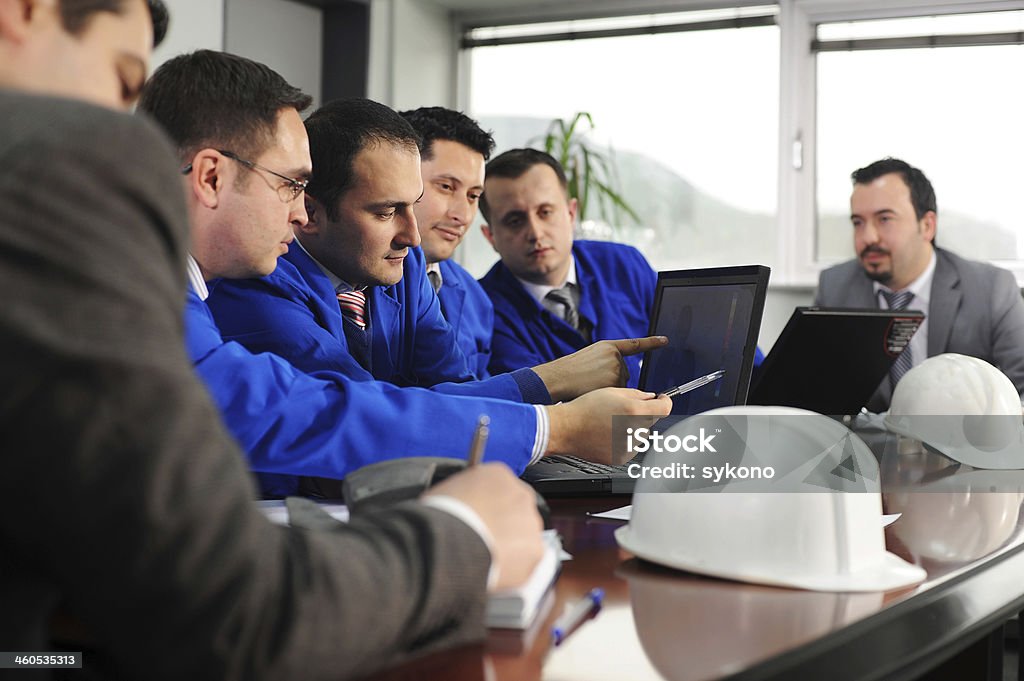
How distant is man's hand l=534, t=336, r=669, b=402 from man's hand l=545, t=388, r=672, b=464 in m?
0.32

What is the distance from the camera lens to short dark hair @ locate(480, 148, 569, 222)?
2.74m

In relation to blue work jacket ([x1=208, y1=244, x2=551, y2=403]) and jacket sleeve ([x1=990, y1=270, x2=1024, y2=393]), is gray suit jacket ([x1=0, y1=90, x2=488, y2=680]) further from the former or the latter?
jacket sleeve ([x1=990, y1=270, x2=1024, y2=393])

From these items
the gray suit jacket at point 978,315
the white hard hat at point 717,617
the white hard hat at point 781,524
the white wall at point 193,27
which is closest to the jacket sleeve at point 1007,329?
the gray suit jacket at point 978,315

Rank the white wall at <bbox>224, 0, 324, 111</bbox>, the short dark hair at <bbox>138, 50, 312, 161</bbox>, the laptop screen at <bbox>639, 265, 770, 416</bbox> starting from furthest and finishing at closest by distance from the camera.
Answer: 1. the white wall at <bbox>224, 0, 324, 111</bbox>
2. the laptop screen at <bbox>639, 265, 770, 416</bbox>
3. the short dark hair at <bbox>138, 50, 312, 161</bbox>

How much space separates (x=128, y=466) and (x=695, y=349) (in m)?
1.22

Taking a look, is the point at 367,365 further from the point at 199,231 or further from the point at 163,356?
the point at 163,356

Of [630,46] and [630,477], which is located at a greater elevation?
[630,46]

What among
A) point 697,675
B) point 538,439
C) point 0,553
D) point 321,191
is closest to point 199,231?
point 321,191

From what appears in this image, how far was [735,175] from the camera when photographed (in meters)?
4.46

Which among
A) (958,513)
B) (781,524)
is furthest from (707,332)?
(781,524)

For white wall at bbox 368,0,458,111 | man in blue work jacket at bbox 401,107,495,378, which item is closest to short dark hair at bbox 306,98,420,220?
man in blue work jacket at bbox 401,107,495,378

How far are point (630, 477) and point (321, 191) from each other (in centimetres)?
75

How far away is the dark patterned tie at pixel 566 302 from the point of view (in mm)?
2660

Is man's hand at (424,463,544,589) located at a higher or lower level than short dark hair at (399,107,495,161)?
lower
